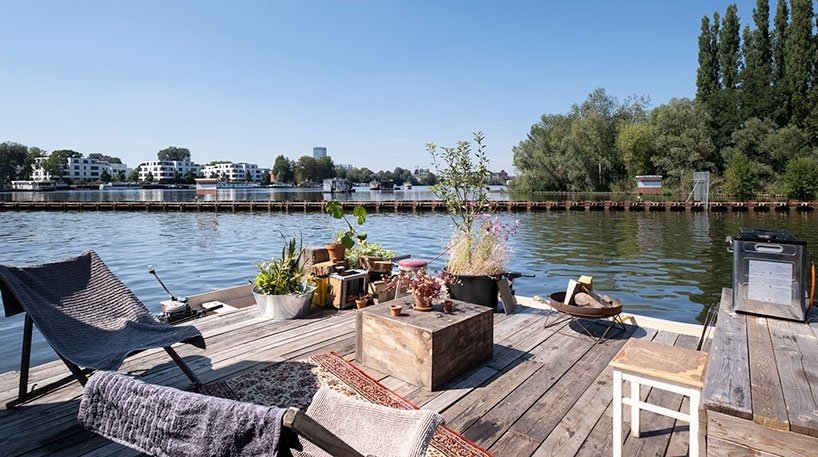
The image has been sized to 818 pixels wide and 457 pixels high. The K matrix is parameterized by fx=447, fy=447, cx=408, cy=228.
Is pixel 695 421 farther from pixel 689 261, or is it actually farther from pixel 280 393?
pixel 689 261

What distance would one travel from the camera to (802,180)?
1304 inches

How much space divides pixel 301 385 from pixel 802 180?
4249cm

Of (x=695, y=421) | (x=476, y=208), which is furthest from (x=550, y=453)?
(x=476, y=208)

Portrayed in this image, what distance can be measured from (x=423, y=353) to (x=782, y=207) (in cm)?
3475

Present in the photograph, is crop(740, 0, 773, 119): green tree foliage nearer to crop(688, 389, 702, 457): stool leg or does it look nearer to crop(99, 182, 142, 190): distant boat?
crop(688, 389, 702, 457): stool leg

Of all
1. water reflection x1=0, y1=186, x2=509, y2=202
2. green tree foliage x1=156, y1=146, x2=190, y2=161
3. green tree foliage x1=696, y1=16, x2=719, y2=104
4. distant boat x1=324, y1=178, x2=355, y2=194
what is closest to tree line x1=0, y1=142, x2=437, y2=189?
green tree foliage x1=156, y1=146, x2=190, y2=161

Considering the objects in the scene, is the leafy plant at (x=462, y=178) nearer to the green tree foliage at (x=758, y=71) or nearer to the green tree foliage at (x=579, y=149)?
the green tree foliage at (x=579, y=149)

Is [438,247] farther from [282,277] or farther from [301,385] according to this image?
[301,385]

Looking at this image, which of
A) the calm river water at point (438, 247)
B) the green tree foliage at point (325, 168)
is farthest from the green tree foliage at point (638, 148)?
the green tree foliage at point (325, 168)

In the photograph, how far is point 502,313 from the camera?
5.36 meters

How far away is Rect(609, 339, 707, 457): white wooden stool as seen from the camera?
7.48ft

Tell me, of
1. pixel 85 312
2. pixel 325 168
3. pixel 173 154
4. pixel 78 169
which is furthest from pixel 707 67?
pixel 173 154

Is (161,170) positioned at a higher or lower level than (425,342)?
higher

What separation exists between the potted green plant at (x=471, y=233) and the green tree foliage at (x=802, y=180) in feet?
127
